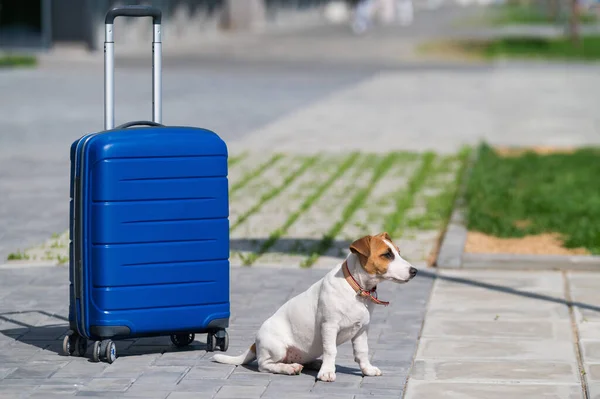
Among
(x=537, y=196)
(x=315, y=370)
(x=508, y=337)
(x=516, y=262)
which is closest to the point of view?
(x=315, y=370)

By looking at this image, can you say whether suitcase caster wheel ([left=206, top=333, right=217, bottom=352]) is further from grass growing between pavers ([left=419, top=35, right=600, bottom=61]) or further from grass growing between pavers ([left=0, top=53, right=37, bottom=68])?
grass growing between pavers ([left=419, top=35, right=600, bottom=61])

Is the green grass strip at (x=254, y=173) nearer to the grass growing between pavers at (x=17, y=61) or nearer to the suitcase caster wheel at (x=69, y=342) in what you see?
the suitcase caster wheel at (x=69, y=342)

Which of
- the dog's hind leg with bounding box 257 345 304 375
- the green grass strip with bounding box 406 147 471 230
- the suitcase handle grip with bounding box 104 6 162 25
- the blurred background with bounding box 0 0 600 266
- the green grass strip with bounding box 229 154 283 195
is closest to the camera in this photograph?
the dog's hind leg with bounding box 257 345 304 375

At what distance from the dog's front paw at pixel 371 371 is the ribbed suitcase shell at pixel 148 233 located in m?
0.94

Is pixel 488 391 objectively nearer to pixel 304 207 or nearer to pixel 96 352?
pixel 96 352

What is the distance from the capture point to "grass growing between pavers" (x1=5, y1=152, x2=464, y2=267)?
11.7 metres

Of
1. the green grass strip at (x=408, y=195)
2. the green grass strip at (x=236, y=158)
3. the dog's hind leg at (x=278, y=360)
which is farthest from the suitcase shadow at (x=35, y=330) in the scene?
the green grass strip at (x=236, y=158)

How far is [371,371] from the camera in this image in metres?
7.32

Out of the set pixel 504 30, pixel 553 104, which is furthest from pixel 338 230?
pixel 504 30

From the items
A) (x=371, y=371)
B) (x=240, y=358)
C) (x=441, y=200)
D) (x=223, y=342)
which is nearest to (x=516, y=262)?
(x=441, y=200)

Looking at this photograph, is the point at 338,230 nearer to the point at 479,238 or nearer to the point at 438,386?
the point at 479,238

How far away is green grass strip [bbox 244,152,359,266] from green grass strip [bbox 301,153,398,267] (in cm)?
38

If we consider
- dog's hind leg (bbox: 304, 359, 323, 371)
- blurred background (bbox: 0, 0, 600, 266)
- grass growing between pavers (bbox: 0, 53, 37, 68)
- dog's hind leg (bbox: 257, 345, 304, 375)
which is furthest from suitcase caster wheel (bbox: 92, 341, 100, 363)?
grass growing between pavers (bbox: 0, 53, 37, 68)

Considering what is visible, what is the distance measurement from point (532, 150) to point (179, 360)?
1125 centimetres
